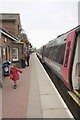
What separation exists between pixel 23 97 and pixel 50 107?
152 centimetres

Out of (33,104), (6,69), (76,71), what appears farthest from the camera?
(6,69)

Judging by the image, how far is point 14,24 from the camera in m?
19.9

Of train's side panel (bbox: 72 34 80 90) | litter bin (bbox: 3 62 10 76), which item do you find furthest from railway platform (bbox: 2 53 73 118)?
litter bin (bbox: 3 62 10 76)

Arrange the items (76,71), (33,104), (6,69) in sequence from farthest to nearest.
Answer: (6,69) < (33,104) < (76,71)

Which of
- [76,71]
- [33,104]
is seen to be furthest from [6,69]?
[76,71]

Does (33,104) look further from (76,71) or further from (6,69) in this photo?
(6,69)

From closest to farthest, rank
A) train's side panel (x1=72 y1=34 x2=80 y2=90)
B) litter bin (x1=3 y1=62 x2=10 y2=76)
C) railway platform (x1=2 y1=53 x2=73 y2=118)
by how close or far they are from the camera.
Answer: railway platform (x1=2 y1=53 x2=73 y2=118)
train's side panel (x1=72 y1=34 x2=80 y2=90)
litter bin (x1=3 y1=62 x2=10 y2=76)

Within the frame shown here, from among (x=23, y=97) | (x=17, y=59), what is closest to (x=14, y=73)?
(x=23, y=97)

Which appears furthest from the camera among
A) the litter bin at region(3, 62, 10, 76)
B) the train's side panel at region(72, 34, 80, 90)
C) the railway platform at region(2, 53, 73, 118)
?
the litter bin at region(3, 62, 10, 76)

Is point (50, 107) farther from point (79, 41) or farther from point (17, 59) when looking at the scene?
point (17, 59)

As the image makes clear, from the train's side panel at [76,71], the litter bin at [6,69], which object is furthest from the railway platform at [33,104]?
the litter bin at [6,69]

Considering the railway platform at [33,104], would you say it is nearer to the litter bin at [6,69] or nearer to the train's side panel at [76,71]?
the train's side panel at [76,71]

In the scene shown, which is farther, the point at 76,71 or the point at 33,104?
the point at 33,104

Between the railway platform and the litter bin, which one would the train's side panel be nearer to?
the railway platform
